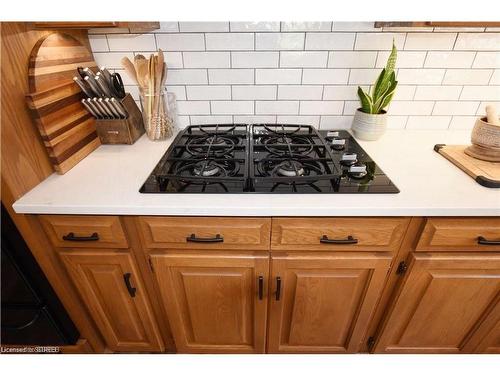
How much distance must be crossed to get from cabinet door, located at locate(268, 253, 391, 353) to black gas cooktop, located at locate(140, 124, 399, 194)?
0.25 meters

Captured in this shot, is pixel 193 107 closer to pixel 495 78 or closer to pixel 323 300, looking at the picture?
pixel 323 300

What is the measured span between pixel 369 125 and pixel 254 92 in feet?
1.82

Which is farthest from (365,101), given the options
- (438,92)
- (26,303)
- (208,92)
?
(26,303)

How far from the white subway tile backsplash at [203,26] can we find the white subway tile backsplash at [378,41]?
0.59m

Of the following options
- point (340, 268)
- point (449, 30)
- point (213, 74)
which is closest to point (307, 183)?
point (340, 268)

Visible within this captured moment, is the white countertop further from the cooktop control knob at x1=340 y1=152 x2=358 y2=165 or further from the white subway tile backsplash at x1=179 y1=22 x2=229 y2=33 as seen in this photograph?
the white subway tile backsplash at x1=179 y1=22 x2=229 y2=33

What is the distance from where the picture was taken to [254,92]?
124 cm

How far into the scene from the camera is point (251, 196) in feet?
2.61

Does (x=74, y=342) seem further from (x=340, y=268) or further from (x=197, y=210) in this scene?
(x=340, y=268)

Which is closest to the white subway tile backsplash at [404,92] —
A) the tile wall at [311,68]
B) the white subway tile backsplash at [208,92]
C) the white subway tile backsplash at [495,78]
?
the tile wall at [311,68]

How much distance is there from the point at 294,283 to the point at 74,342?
102 cm

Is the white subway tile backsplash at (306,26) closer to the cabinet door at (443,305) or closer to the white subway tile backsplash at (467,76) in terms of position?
the white subway tile backsplash at (467,76)

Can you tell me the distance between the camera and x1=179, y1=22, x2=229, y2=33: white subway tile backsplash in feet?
3.62

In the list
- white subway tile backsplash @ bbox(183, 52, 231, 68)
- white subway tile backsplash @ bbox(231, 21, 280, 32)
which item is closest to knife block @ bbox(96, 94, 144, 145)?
white subway tile backsplash @ bbox(183, 52, 231, 68)
